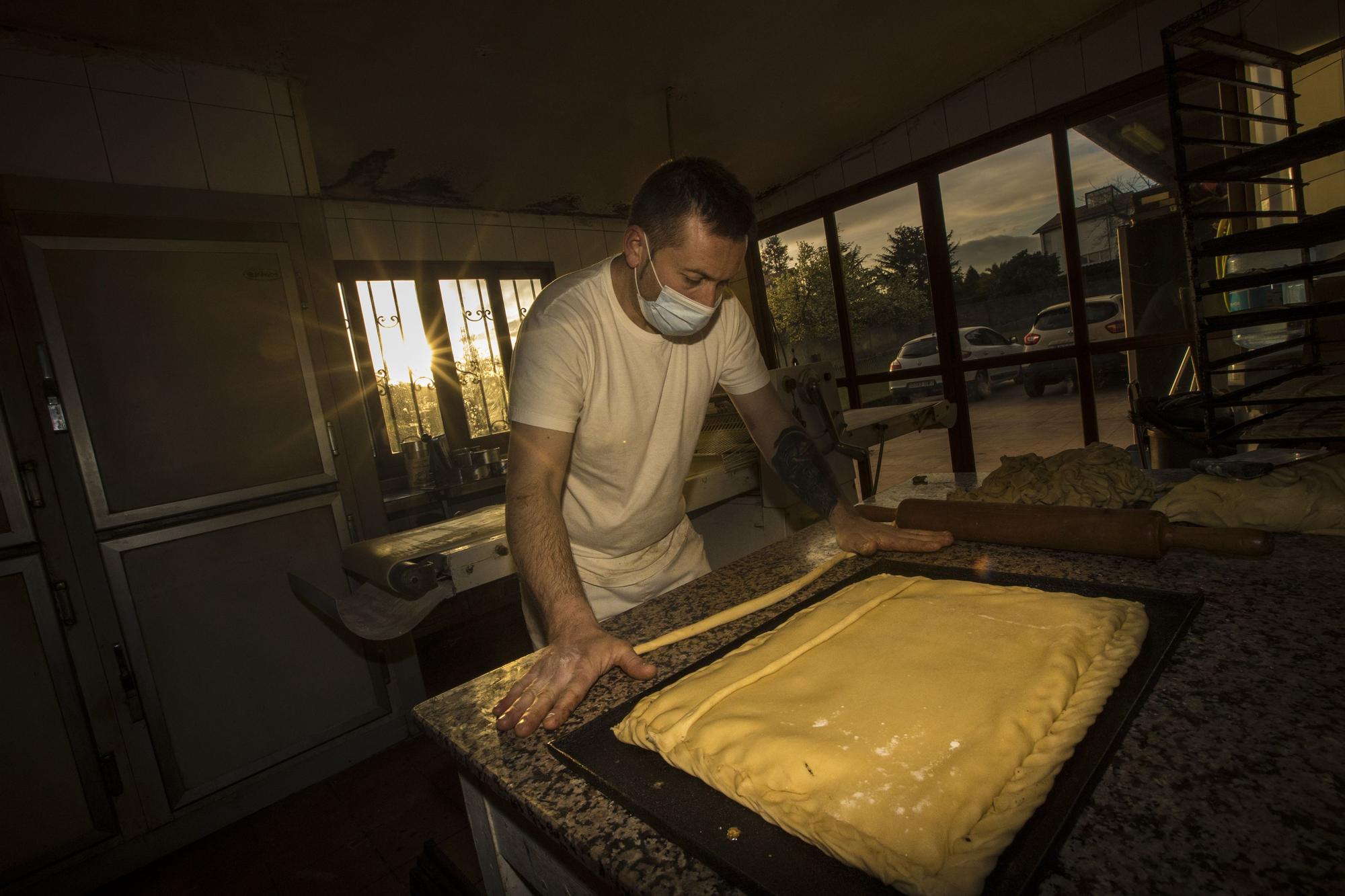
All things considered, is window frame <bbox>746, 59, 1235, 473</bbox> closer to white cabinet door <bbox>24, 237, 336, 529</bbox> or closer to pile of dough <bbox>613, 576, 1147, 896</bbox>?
white cabinet door <bbox>24, 237, 336, 529</bbox>

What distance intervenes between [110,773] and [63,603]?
0.64m

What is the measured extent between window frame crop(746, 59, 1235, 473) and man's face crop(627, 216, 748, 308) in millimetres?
1954

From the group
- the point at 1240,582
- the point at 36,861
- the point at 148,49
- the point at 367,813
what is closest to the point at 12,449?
the point at 36,861

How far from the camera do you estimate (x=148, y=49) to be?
2381mm

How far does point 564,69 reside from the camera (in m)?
2.98

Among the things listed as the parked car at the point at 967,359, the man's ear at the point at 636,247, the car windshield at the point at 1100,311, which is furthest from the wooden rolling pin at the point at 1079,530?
the parked car at the point at 967,359

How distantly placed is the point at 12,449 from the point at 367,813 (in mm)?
1760

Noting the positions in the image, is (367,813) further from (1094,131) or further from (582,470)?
(1094,131)

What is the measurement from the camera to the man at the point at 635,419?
3.97 ft

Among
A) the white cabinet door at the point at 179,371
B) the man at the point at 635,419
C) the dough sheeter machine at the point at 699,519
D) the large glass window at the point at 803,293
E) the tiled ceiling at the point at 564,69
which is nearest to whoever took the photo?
the man at the point at 635,419

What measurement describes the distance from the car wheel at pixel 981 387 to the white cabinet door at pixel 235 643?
4.18 metres

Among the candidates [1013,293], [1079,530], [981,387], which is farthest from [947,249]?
[1079,530]

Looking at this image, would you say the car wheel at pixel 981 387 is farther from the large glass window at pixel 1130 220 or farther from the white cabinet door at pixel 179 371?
the white cabinet door at pixel 179 371

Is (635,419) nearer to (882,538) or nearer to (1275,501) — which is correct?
(882,538)
